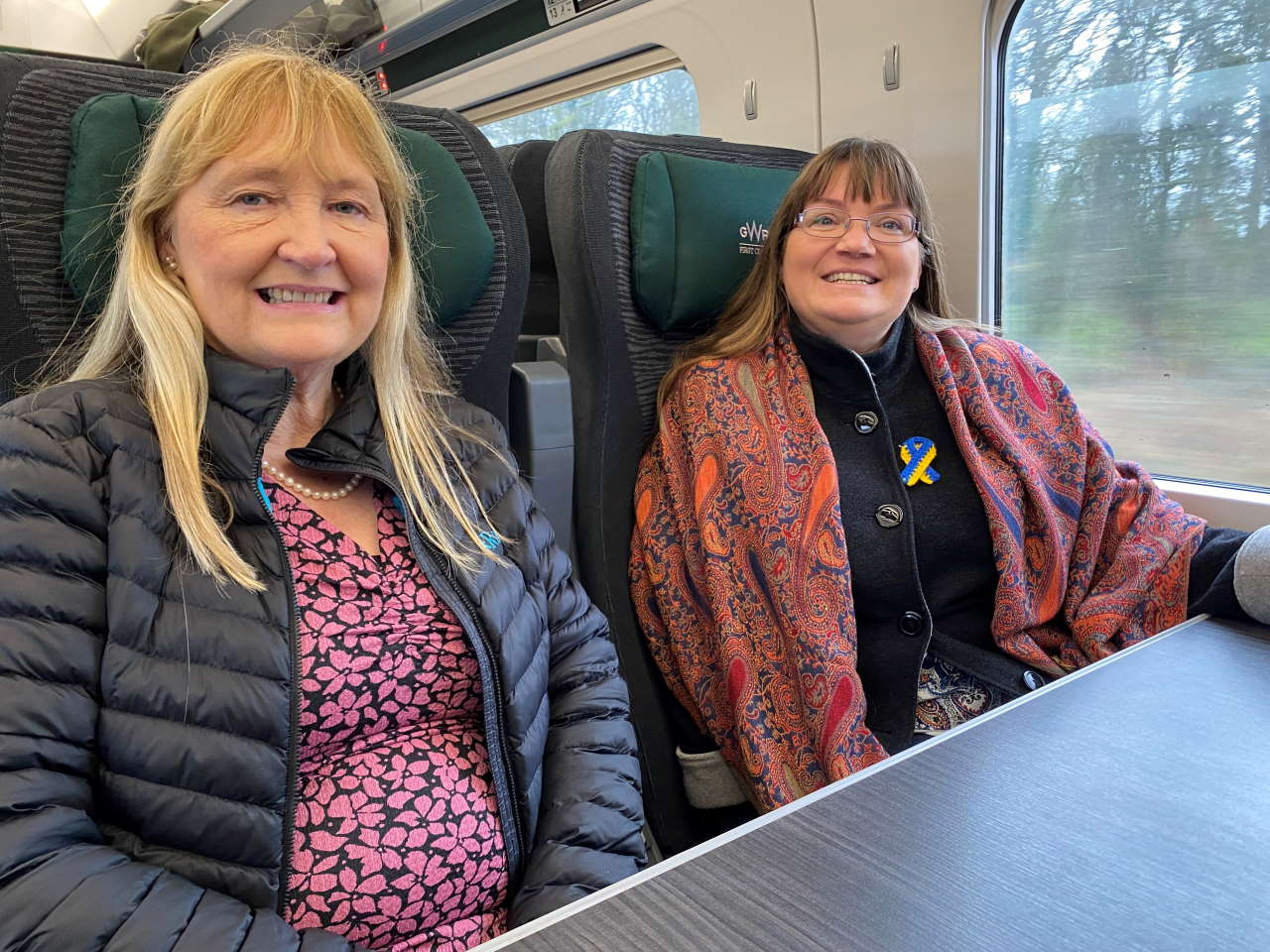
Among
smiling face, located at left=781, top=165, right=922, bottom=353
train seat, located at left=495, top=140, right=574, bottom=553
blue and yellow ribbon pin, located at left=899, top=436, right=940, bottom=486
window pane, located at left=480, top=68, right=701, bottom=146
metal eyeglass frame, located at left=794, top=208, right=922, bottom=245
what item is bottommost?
blue and yellow ribbon pin, located at left=899, top=436, right=940, bottom=486

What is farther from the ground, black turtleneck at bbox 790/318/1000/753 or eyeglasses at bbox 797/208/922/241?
eyeglasses at bbox 797/208/922/241

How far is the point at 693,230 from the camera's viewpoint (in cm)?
183

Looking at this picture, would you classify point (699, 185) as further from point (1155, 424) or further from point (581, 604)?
point (1155, 424)

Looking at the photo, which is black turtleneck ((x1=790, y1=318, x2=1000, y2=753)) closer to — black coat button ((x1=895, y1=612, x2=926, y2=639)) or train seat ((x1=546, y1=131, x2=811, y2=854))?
black coat button ((x1=895, y1=612, x2=926, y2=639))

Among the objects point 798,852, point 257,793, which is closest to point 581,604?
point 257,793

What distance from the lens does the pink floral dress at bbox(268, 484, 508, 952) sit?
1093 millimetres

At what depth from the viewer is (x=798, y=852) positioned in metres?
0.84

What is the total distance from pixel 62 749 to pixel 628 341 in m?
1.15

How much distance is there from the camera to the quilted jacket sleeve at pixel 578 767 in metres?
1.21

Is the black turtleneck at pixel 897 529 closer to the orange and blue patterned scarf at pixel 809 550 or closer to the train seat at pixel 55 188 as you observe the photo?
the orange and blue patterned scarf at pixel 809 550

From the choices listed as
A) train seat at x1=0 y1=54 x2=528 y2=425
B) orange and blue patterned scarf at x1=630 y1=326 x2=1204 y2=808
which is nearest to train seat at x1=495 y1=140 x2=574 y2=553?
orange and blue patterned scarf at x1=630 y1=326 x2=1204 y2=808

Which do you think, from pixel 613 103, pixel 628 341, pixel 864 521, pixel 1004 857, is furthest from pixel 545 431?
pixel 613 103

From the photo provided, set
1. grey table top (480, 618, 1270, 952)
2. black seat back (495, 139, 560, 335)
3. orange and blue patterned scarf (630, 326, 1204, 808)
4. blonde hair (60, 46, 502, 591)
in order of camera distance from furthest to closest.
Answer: black seat back (495, 139, 560, 335)
orange and blue patterned scarf (630, 326, 1204, 808)
blonde hair (60, 46, 502, 591)
grey table top (480, 618, 1270, 952)

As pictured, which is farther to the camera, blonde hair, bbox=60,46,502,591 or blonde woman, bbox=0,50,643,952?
blonde hair, bbox=60,46,502,591
